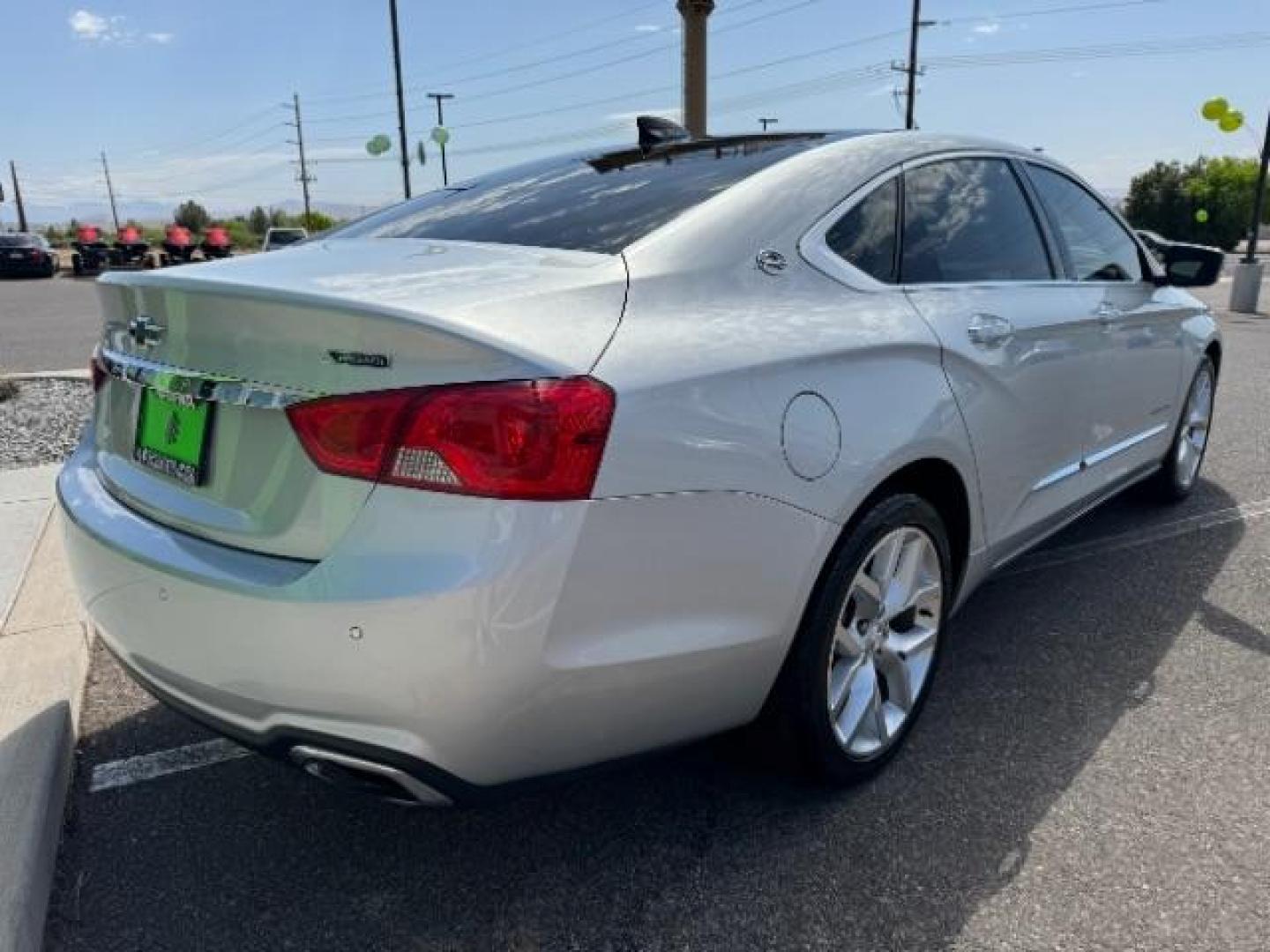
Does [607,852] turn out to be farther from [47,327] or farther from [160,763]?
[47,327]

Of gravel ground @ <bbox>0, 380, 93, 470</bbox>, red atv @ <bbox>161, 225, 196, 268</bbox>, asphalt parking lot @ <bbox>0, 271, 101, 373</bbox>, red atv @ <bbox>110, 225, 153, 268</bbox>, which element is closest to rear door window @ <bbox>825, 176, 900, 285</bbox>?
gravel ground @ <bbox>0, 380, 93, 470</bbox>

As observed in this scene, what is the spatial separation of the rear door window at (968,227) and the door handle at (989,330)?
136 mm

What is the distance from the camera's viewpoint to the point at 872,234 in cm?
256

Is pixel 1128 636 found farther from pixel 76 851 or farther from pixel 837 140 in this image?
pixel 76 851

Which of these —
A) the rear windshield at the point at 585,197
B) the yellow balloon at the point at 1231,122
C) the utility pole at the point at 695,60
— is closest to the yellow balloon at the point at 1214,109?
the yellow balloon at the point at 1231,122

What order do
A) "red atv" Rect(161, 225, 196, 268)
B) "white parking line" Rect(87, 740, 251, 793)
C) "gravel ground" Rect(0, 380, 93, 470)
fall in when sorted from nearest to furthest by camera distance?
"white parking line" Rect(87, 740, 251, 793), "gravel ground" Rect(0, 380, 93, 470), "red atv" Rect(161, 225, 196, 268)

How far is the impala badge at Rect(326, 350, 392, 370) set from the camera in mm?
1754

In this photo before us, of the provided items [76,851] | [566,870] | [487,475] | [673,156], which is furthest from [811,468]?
[76,851]

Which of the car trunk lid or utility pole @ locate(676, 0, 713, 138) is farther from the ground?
utility pole @ locate(676, 0, 713, 138)

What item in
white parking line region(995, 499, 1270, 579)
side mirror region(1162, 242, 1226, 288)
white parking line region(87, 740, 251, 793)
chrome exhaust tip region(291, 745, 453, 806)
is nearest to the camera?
chrome exhaust tip region(291, 745, 453, 806)

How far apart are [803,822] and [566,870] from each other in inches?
22.3

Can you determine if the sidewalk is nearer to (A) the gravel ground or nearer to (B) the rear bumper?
(B) the rear bumper

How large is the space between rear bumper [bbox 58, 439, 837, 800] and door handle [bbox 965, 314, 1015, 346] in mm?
921

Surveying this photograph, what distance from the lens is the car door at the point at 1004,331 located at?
105 inches
